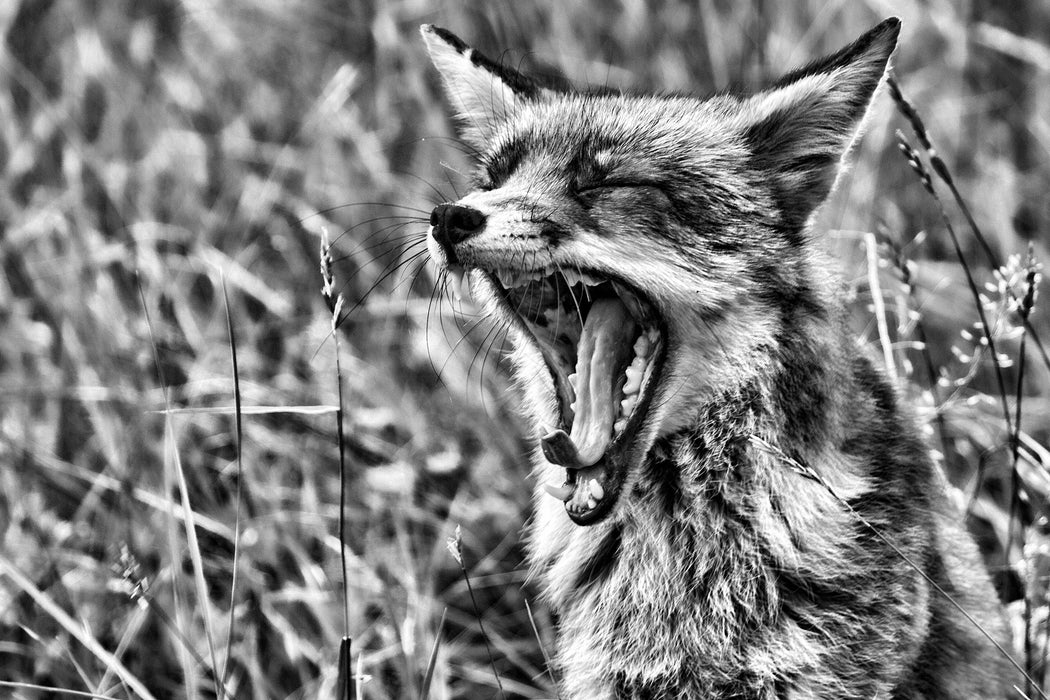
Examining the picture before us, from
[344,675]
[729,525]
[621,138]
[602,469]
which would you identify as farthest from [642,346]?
[344,675]

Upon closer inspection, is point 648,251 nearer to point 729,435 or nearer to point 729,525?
point 729,435

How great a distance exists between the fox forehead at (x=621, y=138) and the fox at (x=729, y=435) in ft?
0.04

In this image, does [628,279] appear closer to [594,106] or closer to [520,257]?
[520,257]

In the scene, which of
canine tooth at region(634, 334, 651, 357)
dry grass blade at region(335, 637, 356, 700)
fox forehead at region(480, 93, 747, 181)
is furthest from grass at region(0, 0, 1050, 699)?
canine tooth at region(634, 334, 651, 357)

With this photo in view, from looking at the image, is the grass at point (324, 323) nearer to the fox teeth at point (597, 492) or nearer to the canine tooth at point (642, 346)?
the fox teeth at point (597, 492)

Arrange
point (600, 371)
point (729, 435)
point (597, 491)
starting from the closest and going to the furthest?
point (597, 491), point (729, 435), point (600, 371)

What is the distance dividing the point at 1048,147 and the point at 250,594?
16.8ft

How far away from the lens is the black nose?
11.0 feet

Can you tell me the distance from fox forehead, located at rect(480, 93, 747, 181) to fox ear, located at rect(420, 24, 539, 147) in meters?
0.23

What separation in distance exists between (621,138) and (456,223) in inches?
29.6

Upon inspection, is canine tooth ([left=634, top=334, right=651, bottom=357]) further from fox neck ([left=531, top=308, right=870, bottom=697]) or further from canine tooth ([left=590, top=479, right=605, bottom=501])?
canine tooth ([left=590, top=479, right=605, bottom=501])

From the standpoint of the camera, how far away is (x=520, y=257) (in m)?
3.37

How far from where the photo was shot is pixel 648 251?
3.46 m

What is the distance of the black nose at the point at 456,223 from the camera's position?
3.37 m
